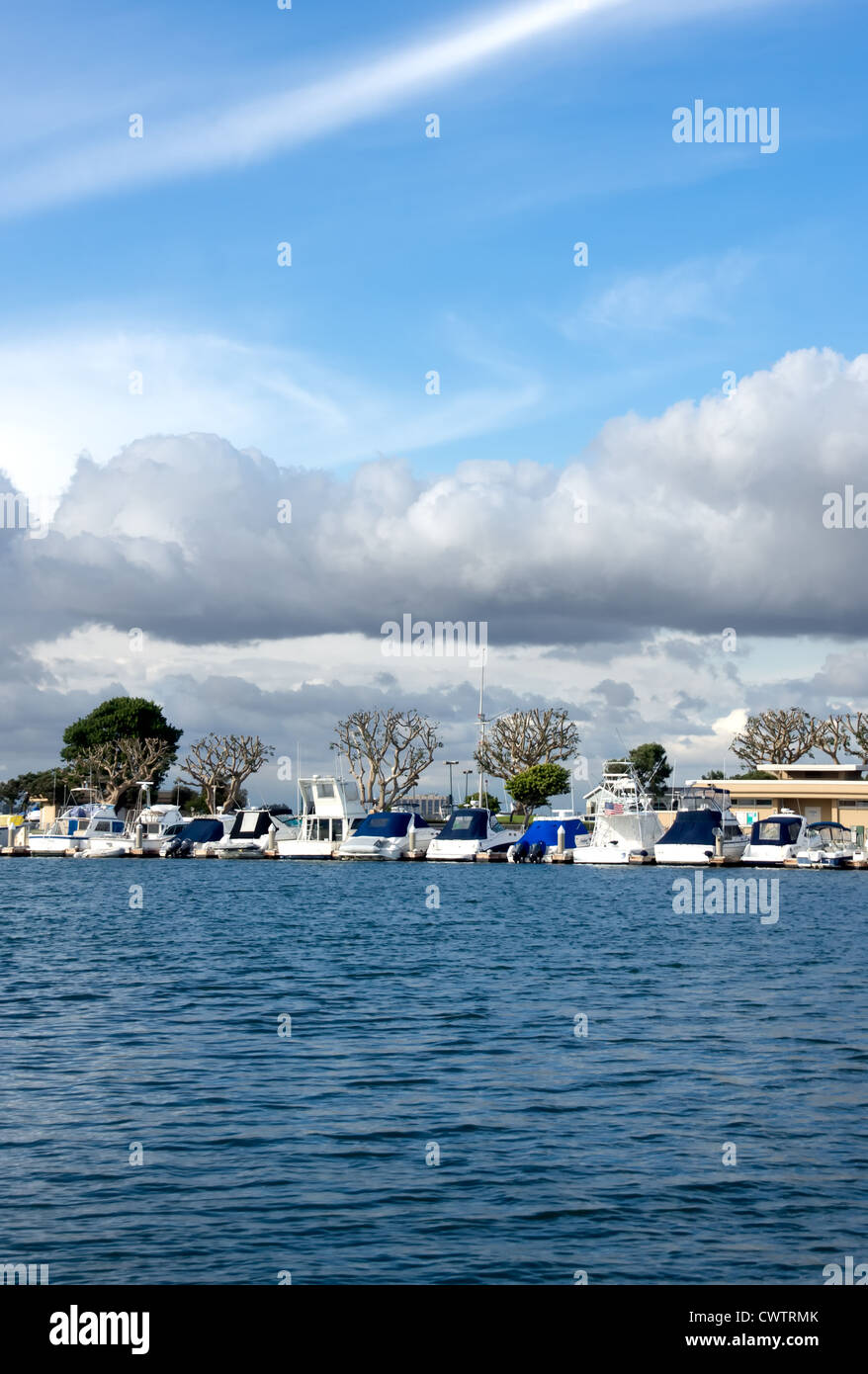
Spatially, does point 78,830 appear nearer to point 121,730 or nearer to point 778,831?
point 121,730

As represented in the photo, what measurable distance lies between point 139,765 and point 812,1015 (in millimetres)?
131234

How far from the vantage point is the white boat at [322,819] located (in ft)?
395

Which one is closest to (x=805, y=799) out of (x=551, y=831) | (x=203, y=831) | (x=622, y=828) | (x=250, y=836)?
(x=551, y=831)

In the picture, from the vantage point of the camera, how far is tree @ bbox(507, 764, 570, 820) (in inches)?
5635

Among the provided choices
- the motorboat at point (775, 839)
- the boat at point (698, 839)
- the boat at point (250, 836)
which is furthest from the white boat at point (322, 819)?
the motorboat at point (775, 839)

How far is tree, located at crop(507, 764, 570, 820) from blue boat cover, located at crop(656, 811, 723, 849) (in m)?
40.7

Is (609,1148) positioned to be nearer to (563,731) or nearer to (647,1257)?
(647,1257)

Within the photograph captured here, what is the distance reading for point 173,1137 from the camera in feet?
55.5

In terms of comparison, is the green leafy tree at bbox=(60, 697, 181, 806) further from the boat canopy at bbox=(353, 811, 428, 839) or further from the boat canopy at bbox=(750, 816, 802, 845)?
the boat canopy at bbox=(750, 816, 802, 845)

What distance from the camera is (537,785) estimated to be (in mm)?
143000

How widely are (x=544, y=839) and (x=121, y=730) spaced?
210ft

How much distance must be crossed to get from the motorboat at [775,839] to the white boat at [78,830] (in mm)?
61229

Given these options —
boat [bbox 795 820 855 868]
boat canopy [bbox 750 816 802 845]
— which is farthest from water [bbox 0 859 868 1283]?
boat [bbox 795 820 855 868]
